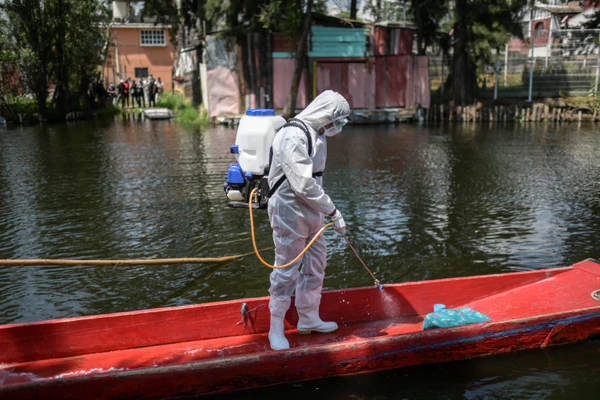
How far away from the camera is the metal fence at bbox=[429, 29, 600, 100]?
2816cm

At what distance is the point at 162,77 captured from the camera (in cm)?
4791

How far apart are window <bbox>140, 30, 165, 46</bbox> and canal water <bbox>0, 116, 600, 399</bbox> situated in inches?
1234

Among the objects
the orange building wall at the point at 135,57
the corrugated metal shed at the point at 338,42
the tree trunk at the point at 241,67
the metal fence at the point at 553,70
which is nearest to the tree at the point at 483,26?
the metal fence at the point at 553,70

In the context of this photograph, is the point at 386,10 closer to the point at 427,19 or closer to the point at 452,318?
the point at 427,19

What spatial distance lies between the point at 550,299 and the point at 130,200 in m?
8.20

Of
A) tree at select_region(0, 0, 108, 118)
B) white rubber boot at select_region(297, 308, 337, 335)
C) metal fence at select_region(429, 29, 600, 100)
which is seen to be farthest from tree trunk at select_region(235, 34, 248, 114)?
white rubber boot at select_region(297, 308, 337, 335)

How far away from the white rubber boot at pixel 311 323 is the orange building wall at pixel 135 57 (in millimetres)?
43064

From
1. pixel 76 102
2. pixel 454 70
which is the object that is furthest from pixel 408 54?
pixel 76 102

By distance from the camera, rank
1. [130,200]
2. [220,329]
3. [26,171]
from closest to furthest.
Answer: [220,329] < [130,200] < [26,171]

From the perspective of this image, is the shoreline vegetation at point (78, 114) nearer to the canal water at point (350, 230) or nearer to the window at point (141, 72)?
the canal water at point (350, 230)

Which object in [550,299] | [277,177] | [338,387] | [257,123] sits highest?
[257,123]

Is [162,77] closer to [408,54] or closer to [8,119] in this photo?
[8,119]

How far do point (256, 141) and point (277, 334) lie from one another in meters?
1.82

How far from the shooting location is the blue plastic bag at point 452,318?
551 cm
